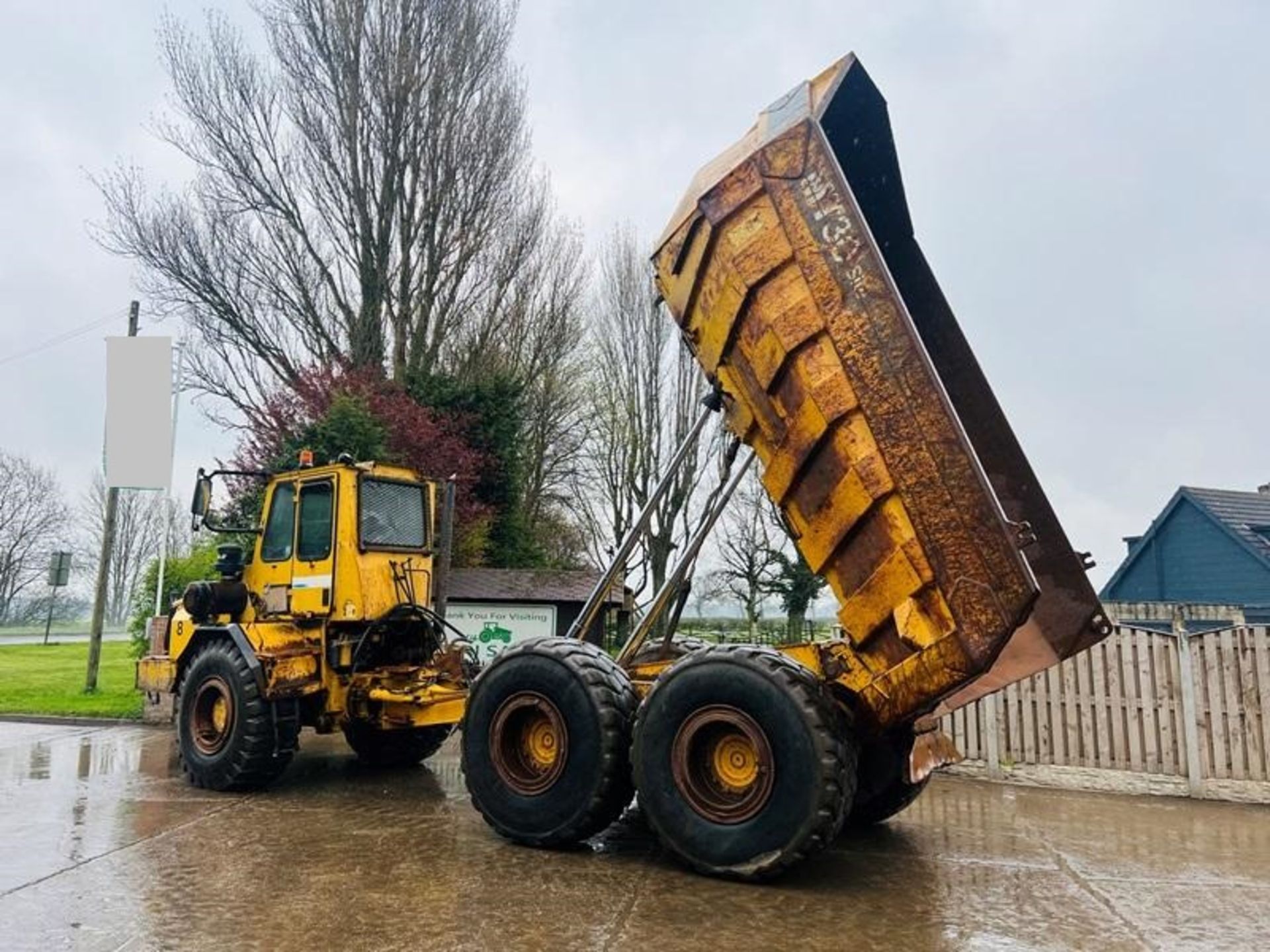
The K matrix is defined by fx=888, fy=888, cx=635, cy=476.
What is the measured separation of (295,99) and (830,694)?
1821cm

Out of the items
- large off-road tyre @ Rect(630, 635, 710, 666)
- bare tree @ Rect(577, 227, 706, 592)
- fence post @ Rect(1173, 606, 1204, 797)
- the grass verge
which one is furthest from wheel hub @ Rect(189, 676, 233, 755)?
bare tree @ Rect(577, 227, 706, 592)

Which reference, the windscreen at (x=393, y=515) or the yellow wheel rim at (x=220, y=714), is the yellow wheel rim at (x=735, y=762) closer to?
the windscreen at (x=393, y=515)

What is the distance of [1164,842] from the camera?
5648 millimetres

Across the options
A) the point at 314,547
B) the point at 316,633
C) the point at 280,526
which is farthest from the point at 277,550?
the point at 316,633

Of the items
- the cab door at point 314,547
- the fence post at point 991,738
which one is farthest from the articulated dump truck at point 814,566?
the fence post at point 991,738

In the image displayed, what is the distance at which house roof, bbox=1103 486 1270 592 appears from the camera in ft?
62.1

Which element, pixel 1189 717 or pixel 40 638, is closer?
pixel 1189 717

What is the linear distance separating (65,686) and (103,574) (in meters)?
2.29

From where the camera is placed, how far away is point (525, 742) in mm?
5375

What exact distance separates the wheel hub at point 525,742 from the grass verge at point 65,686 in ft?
26.5

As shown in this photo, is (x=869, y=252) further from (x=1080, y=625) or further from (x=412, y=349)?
(x=412, y=349)

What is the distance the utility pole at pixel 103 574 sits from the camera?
1366 cm

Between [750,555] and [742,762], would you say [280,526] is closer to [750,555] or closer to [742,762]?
[742,762]

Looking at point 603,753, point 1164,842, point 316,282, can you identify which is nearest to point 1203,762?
point 1164,842
